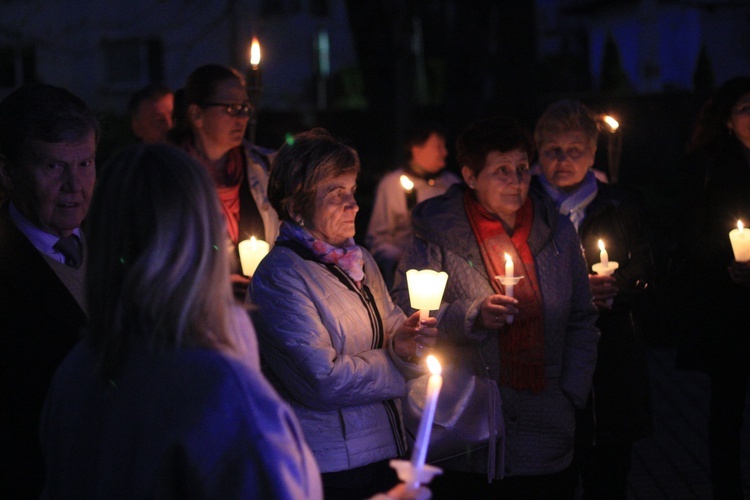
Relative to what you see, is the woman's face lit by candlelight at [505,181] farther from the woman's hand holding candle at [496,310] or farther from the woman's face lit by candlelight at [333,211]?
the woman's face lit by candlelight at [333,211]

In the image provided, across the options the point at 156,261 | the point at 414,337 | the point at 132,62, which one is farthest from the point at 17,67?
the point at 156,261

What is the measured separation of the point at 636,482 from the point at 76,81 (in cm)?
2189

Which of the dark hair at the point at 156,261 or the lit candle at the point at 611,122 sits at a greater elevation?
the lit candle at the point at 611,122

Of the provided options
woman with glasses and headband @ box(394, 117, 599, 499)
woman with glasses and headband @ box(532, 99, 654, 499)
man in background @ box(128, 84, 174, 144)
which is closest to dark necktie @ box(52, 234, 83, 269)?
woman with glasses and headband @ box(394, 117, 599, 499)

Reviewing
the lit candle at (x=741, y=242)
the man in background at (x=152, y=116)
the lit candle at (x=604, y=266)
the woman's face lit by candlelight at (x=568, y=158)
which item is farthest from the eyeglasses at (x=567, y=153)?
the man in background at (x=152, y=116)

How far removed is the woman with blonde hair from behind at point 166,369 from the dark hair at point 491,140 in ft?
8.07

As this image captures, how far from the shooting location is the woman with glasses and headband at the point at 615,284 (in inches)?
185

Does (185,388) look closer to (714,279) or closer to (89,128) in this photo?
(89,128)

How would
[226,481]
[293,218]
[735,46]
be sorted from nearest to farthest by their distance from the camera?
[226,481]
[293,218]
[735,46]

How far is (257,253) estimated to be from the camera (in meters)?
4.26

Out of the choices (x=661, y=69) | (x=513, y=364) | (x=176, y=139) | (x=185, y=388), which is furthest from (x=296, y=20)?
(x=185, y=388)

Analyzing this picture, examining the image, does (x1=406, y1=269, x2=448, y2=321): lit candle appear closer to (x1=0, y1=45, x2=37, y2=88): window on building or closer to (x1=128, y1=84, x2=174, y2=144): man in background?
(x1=128, y1=84, x2=174, y2=144): man in background

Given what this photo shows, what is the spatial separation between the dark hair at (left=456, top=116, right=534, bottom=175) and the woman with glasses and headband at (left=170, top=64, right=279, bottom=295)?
1354 mm

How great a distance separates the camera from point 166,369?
6.08 feet
